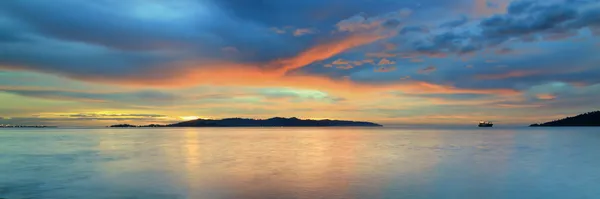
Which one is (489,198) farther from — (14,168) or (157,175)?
(14,168)

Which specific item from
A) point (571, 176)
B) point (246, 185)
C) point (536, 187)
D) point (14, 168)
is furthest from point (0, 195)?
point (571, 176)

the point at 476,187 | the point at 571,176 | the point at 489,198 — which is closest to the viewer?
the point at 489,198

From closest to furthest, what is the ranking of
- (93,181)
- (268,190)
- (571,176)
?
(268,190)
(93,181)
(571,176)

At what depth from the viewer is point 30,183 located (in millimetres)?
24312

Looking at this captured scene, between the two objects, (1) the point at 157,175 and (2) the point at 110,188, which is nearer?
(2) the point at 110,188

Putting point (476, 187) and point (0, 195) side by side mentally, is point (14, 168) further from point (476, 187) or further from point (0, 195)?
point (476, 187)

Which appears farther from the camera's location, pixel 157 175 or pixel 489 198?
pixel 157 175

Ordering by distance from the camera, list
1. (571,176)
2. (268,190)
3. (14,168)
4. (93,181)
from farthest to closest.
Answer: (14,168) → (571,176) → (93,181) → (268,190)

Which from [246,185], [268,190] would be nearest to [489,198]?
[268,190]

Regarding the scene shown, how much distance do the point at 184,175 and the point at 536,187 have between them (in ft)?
69.7

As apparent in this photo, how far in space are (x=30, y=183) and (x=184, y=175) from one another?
8702mm

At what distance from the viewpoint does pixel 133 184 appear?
24.0 metres

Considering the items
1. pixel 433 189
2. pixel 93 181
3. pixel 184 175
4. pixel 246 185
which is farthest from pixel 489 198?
pixel 93 181

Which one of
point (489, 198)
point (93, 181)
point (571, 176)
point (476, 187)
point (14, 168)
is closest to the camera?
point (489, 198)
